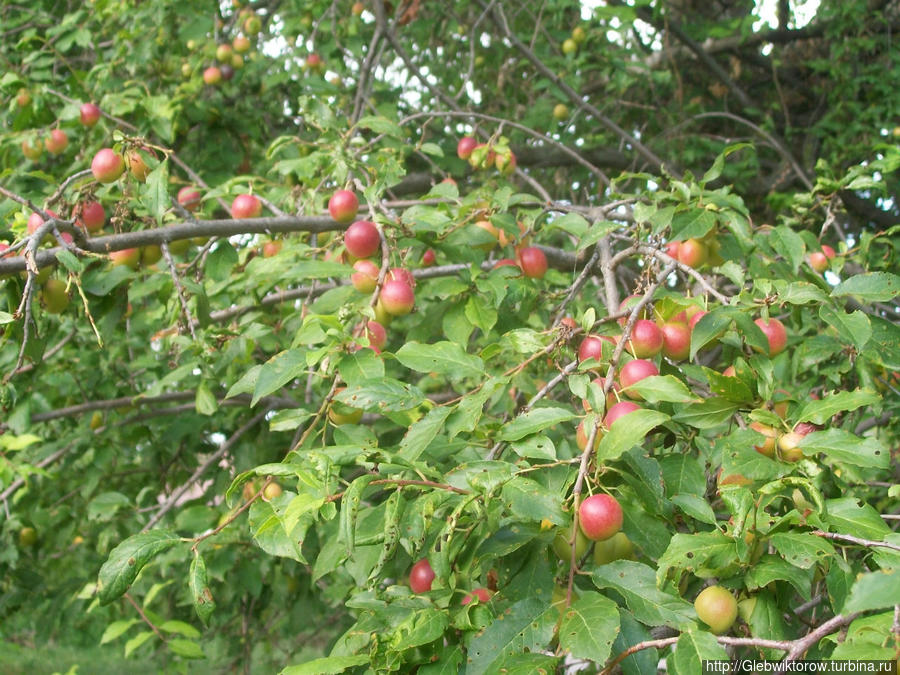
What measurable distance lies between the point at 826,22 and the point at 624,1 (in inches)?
39.7

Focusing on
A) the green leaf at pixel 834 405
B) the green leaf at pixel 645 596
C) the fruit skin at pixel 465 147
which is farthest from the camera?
the fruit skin at pixel 465 147

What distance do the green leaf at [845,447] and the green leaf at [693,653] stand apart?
1.05 ft

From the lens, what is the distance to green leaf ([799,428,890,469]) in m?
1.05

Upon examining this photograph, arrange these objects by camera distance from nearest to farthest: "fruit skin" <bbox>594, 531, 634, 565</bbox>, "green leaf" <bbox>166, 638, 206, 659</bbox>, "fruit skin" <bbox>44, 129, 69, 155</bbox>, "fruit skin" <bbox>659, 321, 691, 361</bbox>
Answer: "fruit skin" <bbox>594, 531, 634, 565</bbox>
"fruit skin" <bbox>659, 321, 691, 361</bbox>
"green leaf" <bbox>166, 638, 206, 659</bbox>
"fruit skin" <bbox>44, 129, 69, 155</bbox>

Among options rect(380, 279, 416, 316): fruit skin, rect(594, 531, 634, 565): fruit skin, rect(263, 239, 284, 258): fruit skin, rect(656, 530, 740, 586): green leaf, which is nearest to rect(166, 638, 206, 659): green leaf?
rect(263, 239, 284, 258): fruit skin

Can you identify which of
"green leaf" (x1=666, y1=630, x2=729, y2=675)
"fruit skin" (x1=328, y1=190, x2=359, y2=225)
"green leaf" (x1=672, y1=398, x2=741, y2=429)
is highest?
"fruit skin" (x1=328, y1=190, x2=359, y2=225)

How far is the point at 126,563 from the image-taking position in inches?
42.4

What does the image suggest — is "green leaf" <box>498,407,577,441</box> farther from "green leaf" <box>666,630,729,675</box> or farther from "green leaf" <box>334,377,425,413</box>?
"green leaf" <box>666,630,729,675</box>

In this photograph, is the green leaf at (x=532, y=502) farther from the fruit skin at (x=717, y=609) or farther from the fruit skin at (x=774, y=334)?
the fruit skin at (x=774, y=334)

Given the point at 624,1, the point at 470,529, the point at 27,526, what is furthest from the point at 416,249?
the point at 624,1

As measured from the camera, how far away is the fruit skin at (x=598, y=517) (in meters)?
1.06

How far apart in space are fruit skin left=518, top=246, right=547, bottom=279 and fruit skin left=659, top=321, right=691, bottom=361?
1.91ft

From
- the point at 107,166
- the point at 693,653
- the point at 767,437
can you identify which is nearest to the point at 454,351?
the point at 767,437

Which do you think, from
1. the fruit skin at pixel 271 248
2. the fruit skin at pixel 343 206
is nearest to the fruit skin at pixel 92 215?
the fruit skin at pixel 271 248
